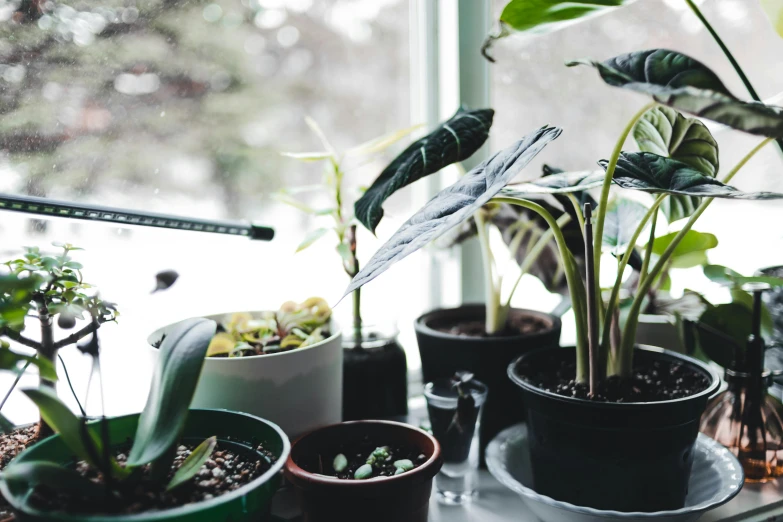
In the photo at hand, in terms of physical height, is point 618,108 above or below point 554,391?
above

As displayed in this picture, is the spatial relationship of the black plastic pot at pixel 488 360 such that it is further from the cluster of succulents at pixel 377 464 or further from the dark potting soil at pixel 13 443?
the dark potting soil at pixel 13 443

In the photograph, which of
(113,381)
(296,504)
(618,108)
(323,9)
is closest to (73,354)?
(113,381)

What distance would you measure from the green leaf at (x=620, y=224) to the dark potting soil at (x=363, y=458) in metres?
0.38

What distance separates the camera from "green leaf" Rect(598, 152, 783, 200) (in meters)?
0.60

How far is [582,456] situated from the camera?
693mm

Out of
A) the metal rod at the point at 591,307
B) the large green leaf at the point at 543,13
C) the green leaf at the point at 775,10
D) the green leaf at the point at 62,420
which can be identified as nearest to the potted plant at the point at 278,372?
the green leaf at the point at 62,420

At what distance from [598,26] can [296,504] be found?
1085 millimetres

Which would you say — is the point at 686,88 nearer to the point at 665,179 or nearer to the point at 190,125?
the point at 665,179

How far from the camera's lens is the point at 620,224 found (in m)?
0.87

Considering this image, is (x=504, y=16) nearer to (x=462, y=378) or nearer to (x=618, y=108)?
(x=462, y=378)

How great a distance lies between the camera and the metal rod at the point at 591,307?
69cm

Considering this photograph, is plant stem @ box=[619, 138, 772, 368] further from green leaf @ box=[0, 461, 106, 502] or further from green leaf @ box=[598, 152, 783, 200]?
green leaf @ box=[0, 461, 106, 502]

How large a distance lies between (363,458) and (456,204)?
338 millimetres

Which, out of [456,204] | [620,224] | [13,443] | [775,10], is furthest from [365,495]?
[775,10]
